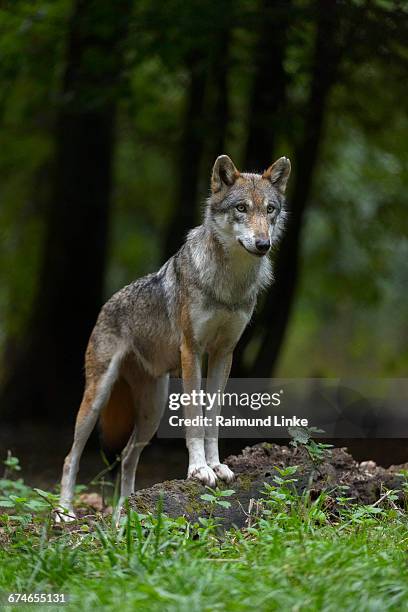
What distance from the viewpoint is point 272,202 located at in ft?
21.0

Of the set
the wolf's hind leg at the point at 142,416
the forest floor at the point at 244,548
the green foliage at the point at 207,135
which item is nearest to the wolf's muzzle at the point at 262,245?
the forest floor at the point at 244,548

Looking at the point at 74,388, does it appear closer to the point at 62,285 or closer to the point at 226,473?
the point at 62,285

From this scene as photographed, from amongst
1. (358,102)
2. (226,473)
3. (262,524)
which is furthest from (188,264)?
(358,102)

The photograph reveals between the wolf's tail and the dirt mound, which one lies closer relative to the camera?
the dirt mound

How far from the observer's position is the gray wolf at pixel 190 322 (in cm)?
641

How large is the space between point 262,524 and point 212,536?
0.31 m

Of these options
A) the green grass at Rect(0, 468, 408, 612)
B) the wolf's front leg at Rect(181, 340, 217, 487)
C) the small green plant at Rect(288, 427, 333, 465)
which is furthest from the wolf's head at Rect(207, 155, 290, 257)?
the green grass at Rect(0, 468, 408, 612)

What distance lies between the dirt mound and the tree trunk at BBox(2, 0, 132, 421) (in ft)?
21.5

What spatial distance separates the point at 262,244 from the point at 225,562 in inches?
85.8

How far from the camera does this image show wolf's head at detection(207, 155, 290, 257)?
6.18 metres

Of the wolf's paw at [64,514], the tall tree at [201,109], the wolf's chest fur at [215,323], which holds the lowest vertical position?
the wolf's paw at [64,514]

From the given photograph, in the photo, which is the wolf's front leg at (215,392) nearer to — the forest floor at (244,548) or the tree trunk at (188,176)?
the forest floor at (244,548)

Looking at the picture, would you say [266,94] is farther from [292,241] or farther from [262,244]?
[262,244]

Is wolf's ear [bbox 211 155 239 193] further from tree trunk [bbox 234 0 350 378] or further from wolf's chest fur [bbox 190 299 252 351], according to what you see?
tree trunk [bbox 234 0 350 378]
